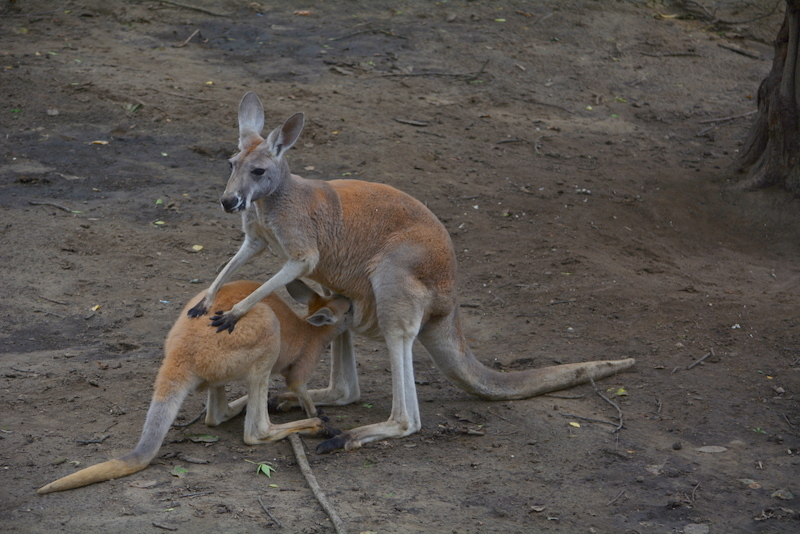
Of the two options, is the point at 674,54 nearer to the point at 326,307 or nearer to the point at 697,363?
the point at 697,363

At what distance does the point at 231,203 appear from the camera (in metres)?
4.09

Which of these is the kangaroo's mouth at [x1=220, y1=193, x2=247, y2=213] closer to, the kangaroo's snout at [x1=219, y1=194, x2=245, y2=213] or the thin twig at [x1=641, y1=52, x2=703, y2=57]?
the kangaroo's snout at [x1=219, y1=194, x2=245, y2=213]

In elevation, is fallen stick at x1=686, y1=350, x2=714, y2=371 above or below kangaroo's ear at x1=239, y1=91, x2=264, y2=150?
below

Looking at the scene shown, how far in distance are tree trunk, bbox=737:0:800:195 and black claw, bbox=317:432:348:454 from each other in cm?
555

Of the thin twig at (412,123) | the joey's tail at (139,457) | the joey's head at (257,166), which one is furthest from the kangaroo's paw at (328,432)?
the thin twig at (412,123)

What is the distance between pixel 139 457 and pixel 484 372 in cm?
208

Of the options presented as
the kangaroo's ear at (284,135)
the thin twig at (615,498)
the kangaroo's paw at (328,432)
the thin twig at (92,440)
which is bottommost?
the kangaroo's paw at (328,432)

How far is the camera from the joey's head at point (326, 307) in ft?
15.1

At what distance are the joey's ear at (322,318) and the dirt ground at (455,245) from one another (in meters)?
0.67

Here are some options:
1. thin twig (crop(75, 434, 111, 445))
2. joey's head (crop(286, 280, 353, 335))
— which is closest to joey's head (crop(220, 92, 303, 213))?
joey's head (crop(286, 280, 353, 335))

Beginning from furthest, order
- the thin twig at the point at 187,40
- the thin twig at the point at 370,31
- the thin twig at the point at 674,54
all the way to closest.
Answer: the thin twig at the point at 674,54, the thin twig at the point at 370,31, the thin twig at the point at 187,40

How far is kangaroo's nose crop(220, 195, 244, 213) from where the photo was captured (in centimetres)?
408

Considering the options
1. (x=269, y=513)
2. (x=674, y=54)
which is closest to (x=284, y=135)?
(x=269, y=513)

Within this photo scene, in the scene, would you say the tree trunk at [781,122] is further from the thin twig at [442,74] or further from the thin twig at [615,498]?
the thin twig at [615,498]
